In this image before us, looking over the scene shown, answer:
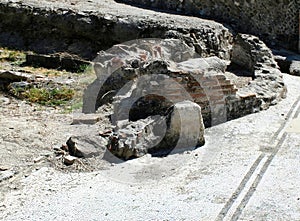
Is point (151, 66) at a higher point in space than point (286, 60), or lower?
higher

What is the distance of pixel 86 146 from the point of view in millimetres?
5359

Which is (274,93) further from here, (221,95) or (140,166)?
(140,166)

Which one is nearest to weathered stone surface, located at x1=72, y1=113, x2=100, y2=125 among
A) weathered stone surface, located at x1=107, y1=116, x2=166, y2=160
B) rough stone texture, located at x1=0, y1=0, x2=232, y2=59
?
weathered stone surface, located at x1=107, y1=116, x2=166, y2=160

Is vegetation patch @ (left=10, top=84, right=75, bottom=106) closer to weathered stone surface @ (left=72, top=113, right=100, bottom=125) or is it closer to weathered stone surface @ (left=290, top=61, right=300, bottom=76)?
weathered stone surface @ (left=72, top=113, right=100, bottom=125)

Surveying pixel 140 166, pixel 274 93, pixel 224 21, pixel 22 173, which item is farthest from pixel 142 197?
pixel 224 21

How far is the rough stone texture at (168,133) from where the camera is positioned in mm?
5406

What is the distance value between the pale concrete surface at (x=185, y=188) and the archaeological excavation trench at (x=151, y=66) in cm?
33

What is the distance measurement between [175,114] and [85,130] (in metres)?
1.14

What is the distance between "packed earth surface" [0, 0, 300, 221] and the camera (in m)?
4.40

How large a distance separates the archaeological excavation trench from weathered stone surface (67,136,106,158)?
3cm

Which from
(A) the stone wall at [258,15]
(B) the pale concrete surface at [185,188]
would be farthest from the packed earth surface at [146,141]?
(A) the stone wall at [258,15]

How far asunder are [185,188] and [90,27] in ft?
18.2

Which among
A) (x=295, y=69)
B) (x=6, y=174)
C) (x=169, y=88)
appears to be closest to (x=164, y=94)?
(x=169, y=88)

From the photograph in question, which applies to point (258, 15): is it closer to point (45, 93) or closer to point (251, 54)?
point (251, 54)
